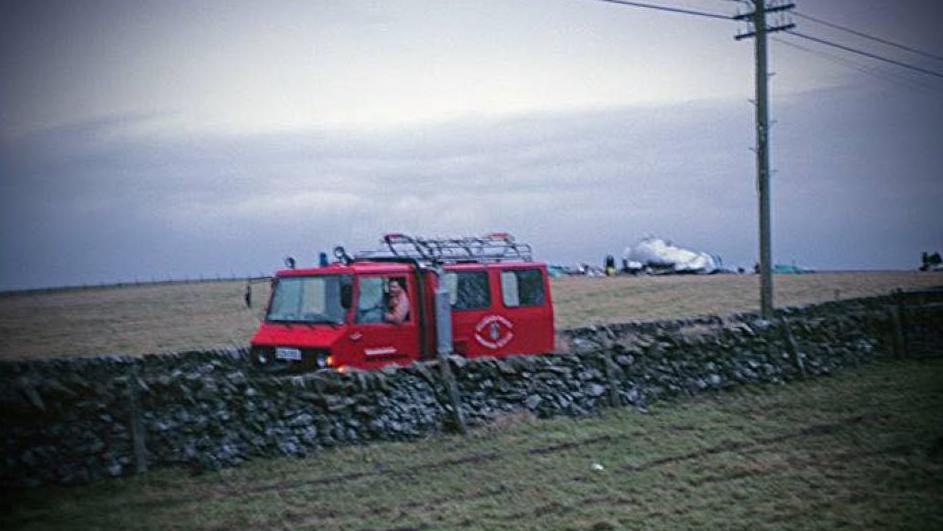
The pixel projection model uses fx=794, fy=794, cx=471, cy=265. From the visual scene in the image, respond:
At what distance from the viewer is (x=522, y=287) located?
14.2 metres

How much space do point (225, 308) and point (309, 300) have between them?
30155 millimetres

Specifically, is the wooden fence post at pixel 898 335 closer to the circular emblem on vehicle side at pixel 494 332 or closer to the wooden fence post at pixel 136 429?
the circular emblem on vehicle side at pixel 494 332

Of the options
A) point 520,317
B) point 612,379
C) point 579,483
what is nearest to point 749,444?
point 612,379

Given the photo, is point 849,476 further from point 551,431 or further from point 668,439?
point 551,431

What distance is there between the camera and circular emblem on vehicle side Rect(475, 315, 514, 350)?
44.7ft

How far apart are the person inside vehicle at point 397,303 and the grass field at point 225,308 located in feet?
37.1

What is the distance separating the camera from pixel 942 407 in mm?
12898

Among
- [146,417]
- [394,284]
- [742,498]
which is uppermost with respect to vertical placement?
[394,284]

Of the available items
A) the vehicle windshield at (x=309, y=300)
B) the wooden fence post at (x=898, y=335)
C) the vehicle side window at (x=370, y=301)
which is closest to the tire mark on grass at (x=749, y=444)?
the vehicle side window at (x=370, y=301)

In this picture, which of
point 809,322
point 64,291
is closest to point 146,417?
point 809,322

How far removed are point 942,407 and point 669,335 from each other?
4.52 metres

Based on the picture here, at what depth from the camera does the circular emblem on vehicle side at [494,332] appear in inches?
536

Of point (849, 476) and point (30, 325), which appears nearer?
point (849, 476)

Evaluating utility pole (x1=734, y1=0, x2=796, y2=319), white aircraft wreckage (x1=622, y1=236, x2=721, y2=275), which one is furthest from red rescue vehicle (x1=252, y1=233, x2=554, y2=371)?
white aircraft wreckage (x1=622, y1=236, x2=721, y2=275)
